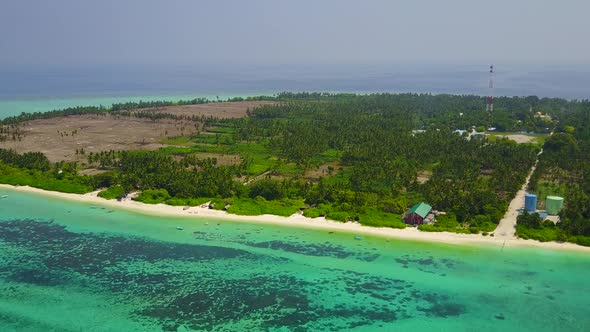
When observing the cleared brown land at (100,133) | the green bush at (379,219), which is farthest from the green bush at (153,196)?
the green bush at (379,219)

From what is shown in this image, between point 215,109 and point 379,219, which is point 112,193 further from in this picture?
point 215,109

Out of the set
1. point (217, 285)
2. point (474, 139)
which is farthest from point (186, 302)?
point (474, 139)

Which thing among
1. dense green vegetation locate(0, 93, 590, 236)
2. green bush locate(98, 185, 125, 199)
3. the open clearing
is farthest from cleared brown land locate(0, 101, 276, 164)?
the open clearing

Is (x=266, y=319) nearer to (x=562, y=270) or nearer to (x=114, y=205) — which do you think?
(x=562, y=270)

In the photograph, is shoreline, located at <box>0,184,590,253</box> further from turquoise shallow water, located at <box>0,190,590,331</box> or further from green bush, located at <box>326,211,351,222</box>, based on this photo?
turquoise shallow water, located at <box>0,190,590,331</box>

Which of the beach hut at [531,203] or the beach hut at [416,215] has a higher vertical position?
the beach hut at [531,203]

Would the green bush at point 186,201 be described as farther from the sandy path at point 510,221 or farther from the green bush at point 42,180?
the sandy path at point 510,221
